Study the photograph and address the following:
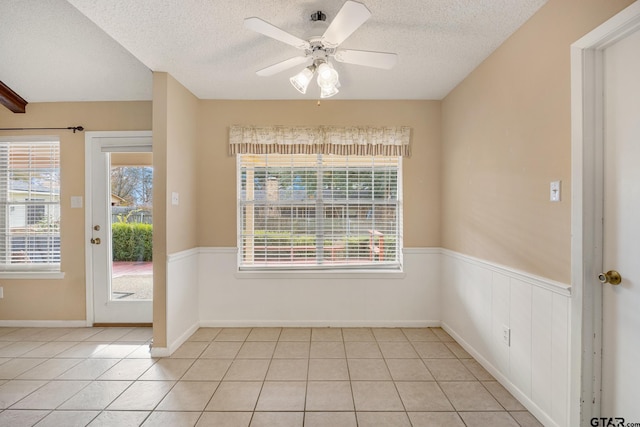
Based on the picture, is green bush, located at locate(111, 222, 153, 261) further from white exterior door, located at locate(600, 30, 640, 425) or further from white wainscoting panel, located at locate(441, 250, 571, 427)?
white exterior door, located at locate(600, 30, 640, 425)

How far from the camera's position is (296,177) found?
338cm

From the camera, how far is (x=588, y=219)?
5.08 ft

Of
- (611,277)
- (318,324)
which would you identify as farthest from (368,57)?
(318,324)

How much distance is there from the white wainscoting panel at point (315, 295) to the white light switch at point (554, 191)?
5.40ft

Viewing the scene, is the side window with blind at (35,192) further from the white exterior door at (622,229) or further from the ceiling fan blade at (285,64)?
the white exterior door at (622,229)

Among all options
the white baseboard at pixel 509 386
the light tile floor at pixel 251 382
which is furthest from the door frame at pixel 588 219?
the light tile floor at pixel 251 382

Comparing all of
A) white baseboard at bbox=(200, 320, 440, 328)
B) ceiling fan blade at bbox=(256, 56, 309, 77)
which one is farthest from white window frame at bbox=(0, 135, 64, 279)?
ceiling fan blade at bbox=(256, 56, 309, 77)

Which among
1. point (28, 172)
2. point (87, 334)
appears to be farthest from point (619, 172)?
point (28, 172)

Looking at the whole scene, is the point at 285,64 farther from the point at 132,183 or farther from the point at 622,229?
the point at 132,183

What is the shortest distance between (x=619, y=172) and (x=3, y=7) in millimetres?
3944

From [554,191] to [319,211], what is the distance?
2.11 meters

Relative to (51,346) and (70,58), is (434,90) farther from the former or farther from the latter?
(51,346)

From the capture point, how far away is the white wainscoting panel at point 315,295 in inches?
131

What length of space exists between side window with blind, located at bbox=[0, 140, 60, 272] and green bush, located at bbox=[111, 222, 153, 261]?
25.0 inches
